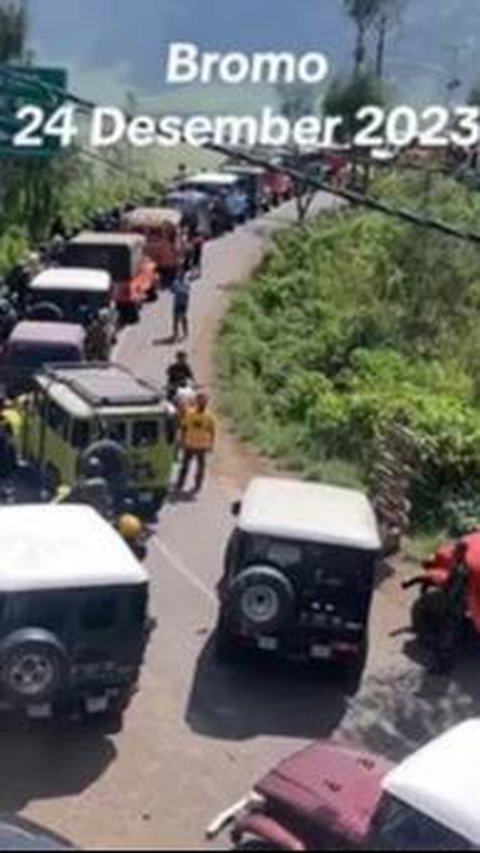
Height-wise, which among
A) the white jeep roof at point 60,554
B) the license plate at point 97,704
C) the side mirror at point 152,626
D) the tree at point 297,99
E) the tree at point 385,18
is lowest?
the side mirror at point 152,626

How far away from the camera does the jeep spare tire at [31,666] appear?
1416 cm

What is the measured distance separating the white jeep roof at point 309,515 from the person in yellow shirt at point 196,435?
4887mm

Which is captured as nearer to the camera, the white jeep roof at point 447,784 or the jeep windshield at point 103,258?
the white jeep roof at point 447,784

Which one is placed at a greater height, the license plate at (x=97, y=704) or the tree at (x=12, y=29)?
the tree at (x=12, y=29)

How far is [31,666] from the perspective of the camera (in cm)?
1430

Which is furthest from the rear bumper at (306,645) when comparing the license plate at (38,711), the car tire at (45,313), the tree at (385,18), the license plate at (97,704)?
the tree at (385,18)

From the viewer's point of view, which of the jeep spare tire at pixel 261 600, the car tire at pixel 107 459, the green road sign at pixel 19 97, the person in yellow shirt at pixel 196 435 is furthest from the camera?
the green road sign at pixel 19 97

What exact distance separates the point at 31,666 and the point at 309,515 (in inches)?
150

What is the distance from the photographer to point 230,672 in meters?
17.1

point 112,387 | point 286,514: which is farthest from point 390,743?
point 112,387

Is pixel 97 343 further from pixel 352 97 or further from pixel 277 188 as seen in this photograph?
pixel 277 188

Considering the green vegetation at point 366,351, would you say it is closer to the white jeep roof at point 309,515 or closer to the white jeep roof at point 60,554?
the white jeep roof at point 309,515

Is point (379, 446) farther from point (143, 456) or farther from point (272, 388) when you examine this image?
point (272, 388)

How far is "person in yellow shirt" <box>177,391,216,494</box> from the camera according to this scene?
2302 centimetres
